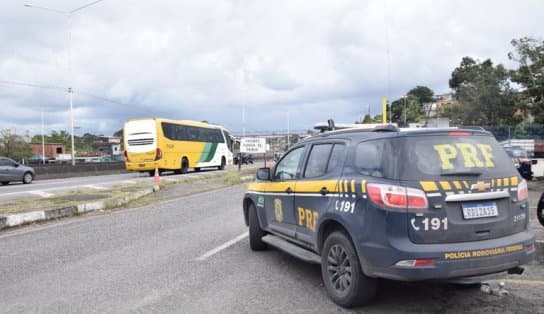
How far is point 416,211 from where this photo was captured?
4164 millimetres

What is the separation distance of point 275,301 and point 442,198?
78.9 inches

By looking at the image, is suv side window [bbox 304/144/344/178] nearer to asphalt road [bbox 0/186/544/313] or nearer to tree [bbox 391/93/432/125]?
asphalt road [bbox 0/186/544/313]

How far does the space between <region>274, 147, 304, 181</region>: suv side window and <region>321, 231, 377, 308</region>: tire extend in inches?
55.1

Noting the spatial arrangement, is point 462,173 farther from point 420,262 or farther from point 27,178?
point 27,178

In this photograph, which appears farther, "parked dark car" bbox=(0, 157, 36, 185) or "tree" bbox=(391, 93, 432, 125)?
"tree" bbox=(391, 93, 432, 125)

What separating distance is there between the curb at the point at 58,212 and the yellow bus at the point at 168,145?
41.6 ft

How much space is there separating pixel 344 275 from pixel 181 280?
2.10m

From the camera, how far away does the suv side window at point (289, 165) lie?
20.2 ft

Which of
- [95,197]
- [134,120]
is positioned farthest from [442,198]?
[134,120]

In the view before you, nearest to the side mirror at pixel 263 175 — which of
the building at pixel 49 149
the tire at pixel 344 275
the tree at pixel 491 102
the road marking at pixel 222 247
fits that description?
the road marking at pixel 222 247

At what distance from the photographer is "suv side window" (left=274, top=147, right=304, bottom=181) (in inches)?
243

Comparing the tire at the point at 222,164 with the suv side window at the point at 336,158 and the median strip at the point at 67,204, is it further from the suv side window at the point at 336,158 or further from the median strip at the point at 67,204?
the suv side window at the point at 336,158

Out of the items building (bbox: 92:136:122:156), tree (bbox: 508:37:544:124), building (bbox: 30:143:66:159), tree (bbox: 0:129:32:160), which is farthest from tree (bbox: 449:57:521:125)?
building (bbox: 92:136:122:156)

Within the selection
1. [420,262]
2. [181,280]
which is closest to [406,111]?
[181,280]
